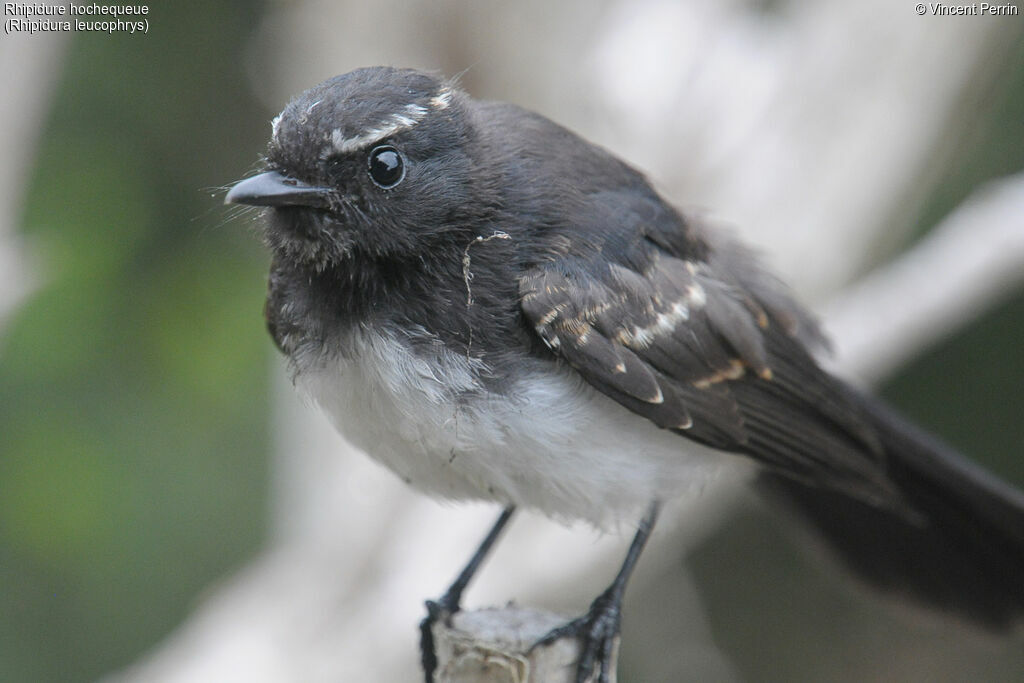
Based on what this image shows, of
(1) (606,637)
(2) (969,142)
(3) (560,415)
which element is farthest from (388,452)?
(2) (969,142)

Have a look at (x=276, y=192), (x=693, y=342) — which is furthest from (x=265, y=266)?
(x=276, y=192)

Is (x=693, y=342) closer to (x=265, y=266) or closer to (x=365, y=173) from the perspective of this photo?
(x=365, y=173)

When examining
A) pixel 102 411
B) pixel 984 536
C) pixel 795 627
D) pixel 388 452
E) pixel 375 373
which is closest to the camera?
pixel 375 373

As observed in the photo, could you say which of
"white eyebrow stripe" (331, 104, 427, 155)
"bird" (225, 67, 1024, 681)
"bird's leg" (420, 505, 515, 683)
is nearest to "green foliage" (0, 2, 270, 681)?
"bird's leg" (420, 505, 515, 683)

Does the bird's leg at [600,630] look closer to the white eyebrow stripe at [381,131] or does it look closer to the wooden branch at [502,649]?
the wooden branch at [502,649]

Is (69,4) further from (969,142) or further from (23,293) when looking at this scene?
(969,142)

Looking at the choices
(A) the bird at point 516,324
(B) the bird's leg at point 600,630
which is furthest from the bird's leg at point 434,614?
(B) the bird's leg at point 600,630

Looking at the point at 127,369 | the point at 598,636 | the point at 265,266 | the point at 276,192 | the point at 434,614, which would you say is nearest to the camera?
the point at 276,192
